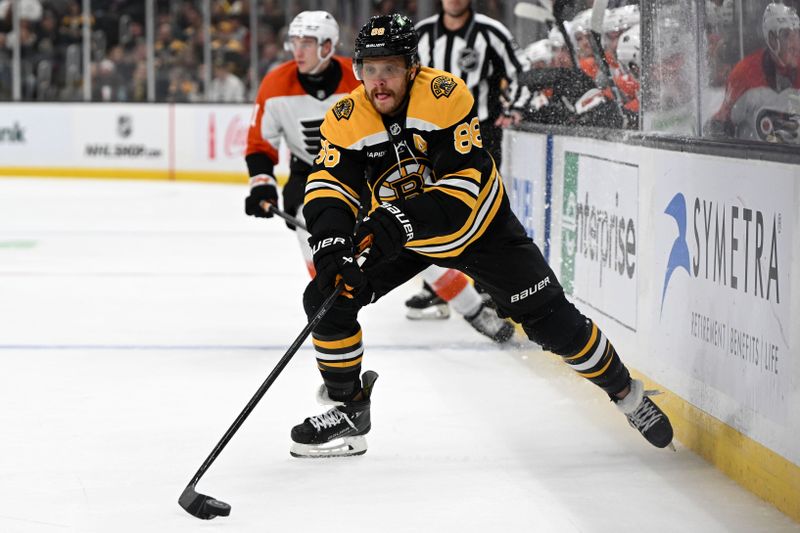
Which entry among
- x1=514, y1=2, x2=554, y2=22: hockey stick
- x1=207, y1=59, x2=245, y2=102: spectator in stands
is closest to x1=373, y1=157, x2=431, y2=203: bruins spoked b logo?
x1=514, y1=2, x2=554, y2=22: hockey stick

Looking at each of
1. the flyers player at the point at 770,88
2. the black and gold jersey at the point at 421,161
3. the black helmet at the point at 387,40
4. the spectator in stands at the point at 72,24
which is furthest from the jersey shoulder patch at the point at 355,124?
the spectator in stands at the point at 72,24

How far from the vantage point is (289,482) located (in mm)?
3004

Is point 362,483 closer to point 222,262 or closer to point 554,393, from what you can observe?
point 554,393

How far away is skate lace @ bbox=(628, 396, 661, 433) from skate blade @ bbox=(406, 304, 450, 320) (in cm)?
232

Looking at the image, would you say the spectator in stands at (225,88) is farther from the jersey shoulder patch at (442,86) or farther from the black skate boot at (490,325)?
the jersey shoulder patch at (442,86)

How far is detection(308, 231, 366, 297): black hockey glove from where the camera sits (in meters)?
2.85

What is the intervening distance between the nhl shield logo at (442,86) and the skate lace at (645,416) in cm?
91

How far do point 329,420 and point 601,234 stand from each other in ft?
4.18

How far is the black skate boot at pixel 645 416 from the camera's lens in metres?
3.19

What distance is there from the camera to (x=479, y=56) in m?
5.45

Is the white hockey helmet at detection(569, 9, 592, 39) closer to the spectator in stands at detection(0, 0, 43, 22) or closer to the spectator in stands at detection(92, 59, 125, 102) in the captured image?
the spectator in stands at detection(92, 59, 125, 102)

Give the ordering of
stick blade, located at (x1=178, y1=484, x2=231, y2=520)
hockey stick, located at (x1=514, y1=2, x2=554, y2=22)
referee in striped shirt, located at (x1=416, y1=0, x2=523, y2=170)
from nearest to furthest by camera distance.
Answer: stick blade, located at (x1=178, y1=484, x2=231, y2=520), hockey stick, located at (x1=514, y1=2, x2=554, y2=22), referee in striped shirt, located at (x1=416, y1=0, x2=523, y2=170)

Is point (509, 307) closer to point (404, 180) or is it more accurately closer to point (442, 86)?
point (404, 180)

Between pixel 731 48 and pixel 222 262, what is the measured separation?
4.48m
